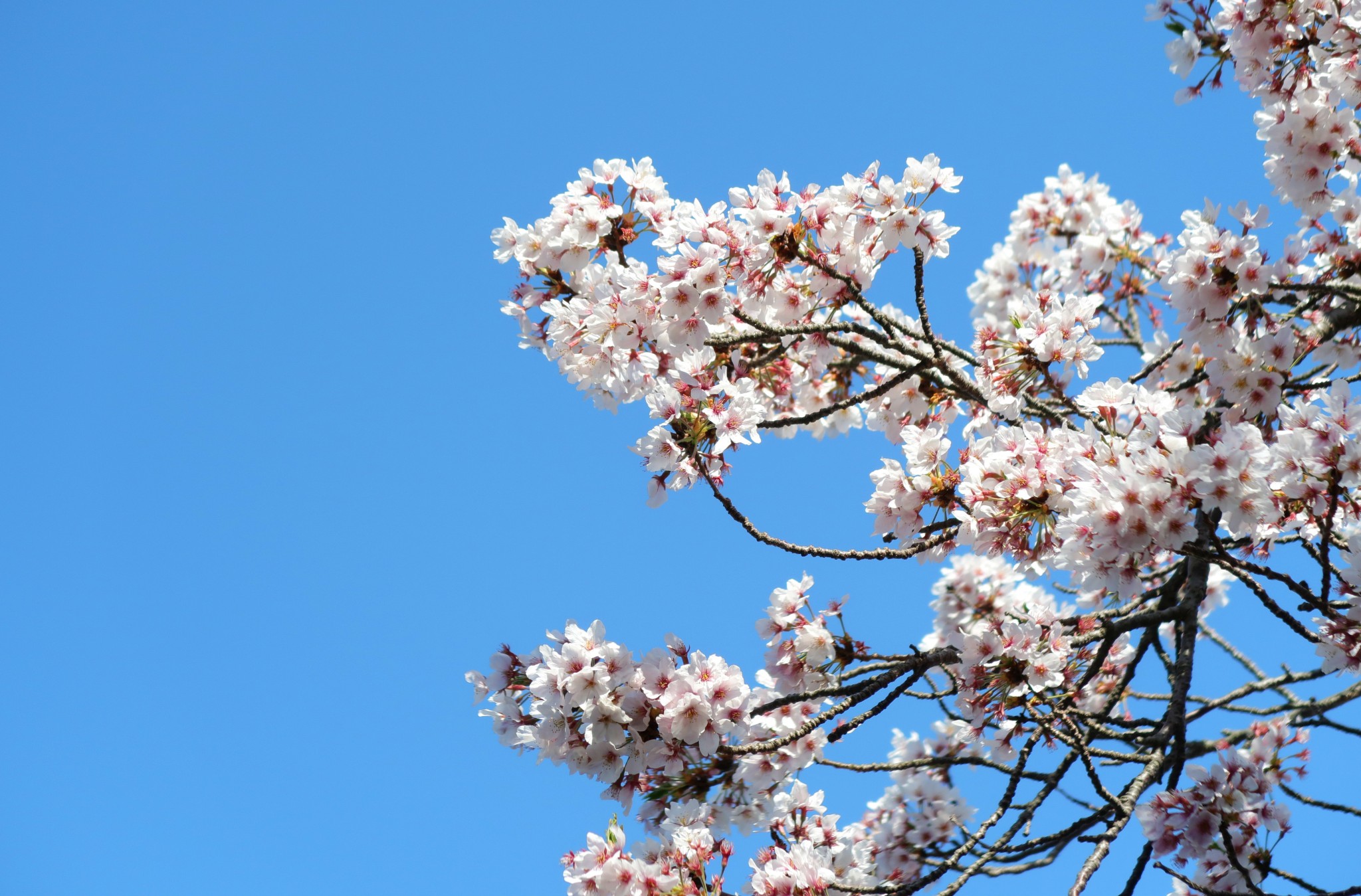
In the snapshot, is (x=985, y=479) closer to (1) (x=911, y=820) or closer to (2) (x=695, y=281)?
(2) (x=695, y=281)

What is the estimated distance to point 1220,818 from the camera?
14.5 ft

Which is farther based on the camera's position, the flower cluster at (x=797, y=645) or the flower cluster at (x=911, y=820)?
the flower cluster at (x=911, y=820)

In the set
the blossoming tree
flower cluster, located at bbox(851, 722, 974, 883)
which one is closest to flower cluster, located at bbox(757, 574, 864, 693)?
the blossoming tree

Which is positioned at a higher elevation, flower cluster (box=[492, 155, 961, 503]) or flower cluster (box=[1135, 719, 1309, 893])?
flower cluster (box=[492, 155, 961, 503])

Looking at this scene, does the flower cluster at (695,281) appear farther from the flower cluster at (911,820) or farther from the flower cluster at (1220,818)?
the flower cluster at (911,820)

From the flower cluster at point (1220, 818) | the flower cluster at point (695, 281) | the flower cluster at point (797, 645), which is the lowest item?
the flower cluster at point (1220, 818)

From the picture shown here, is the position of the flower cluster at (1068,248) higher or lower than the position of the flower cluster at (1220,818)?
higher

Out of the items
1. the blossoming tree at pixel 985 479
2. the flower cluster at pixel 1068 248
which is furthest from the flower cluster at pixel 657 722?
the flower cluster at pixel 1068 248

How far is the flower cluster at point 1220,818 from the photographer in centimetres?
447

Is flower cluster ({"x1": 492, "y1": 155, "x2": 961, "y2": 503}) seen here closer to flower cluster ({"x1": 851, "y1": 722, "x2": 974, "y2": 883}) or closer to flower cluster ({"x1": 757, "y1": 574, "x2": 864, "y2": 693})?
flower cluster ({"x1": 757, "y1": 574, "x2": 864, "y2": 693})

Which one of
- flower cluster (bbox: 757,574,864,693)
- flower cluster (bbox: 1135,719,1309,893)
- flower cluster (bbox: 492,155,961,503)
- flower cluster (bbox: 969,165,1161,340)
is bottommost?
flower cluster (bbox: 1135,719,1309,893)

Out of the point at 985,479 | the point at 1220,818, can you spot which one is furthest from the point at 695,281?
the point at 1220,818

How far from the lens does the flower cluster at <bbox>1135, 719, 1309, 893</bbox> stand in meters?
4.47

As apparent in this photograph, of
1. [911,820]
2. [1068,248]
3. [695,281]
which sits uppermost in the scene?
[1068,248]
